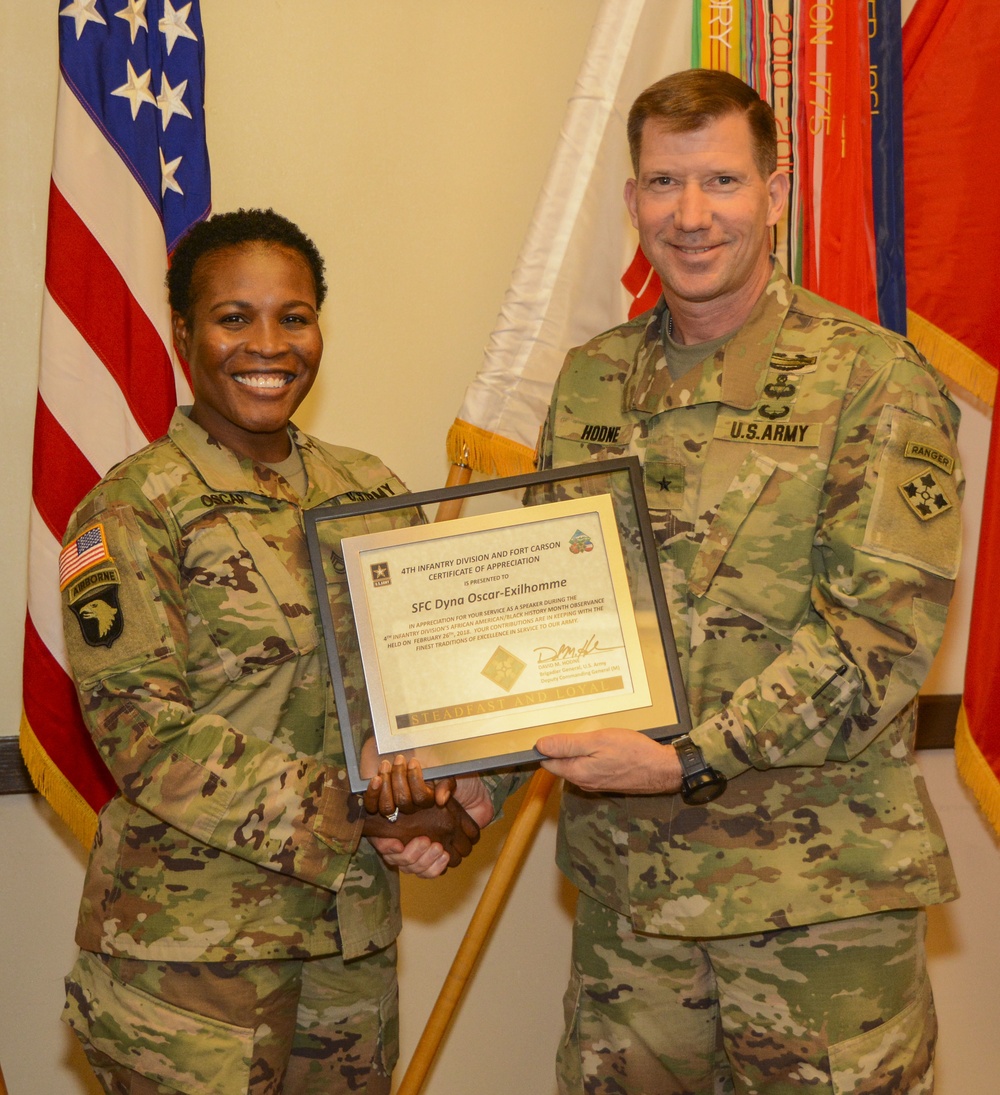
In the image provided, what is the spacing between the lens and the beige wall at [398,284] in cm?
261

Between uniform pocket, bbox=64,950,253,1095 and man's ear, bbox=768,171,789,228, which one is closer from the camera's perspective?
uniform pocket, bbox=64,950,253,1095

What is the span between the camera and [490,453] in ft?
7.93

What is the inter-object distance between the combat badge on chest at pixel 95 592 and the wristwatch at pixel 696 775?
845 millimetres

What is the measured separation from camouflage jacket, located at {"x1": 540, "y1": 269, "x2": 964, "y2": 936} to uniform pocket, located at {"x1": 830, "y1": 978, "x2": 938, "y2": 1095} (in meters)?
0.19

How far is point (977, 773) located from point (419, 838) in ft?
4.36

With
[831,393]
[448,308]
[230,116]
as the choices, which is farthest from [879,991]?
[230,116]

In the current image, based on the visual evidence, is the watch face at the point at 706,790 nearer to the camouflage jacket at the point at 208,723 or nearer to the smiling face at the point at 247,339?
the camouflage jacket at the point at 208,723

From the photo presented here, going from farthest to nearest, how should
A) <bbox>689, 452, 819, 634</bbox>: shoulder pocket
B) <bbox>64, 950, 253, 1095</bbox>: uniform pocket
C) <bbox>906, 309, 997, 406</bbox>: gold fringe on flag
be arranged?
<bbox>906, 309, 997, 406</bbox>: gold fringe on flag
<bbox>689, 452, 819, 634</bbox>: shoulder pocket
<bbox>64, 950, 253, 1095</bbox>: uniform pocket

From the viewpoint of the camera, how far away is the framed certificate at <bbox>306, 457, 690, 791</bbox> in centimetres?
172

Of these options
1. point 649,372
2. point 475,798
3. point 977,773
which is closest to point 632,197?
point 649,372

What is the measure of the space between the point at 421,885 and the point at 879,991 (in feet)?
4.67

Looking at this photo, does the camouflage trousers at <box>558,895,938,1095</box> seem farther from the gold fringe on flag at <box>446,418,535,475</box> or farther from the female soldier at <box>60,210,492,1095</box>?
the gold fringe on flag at <box>446,418,535,475</box>

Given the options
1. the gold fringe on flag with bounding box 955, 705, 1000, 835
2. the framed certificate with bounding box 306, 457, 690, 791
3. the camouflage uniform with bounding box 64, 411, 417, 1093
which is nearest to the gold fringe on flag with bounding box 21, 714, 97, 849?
the camouflage uniform with bounding box 64, 411, 417, 1093
